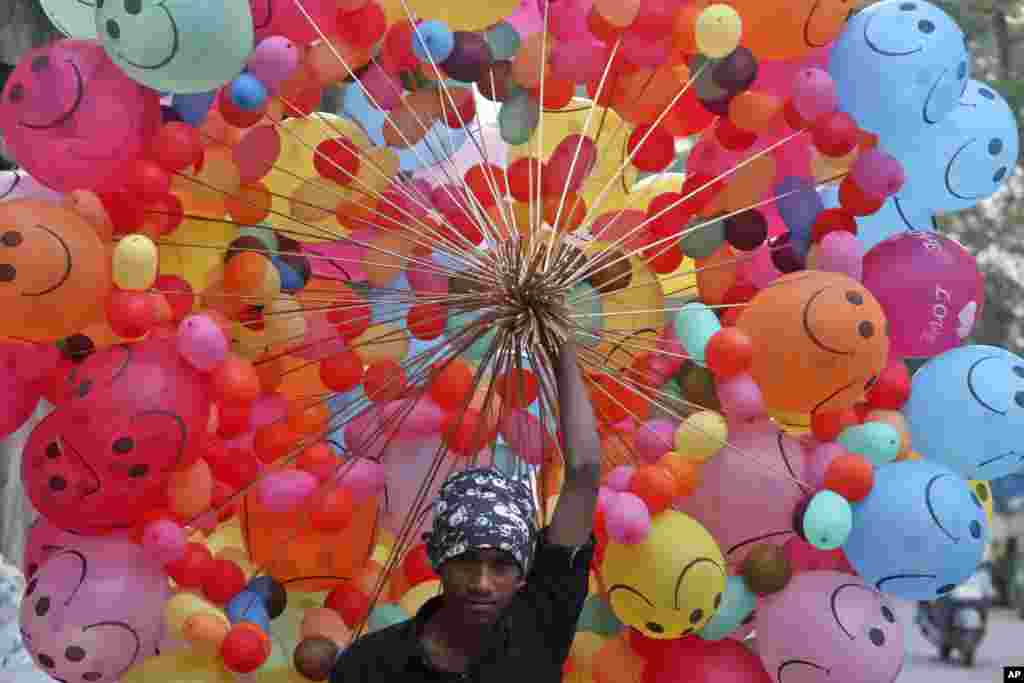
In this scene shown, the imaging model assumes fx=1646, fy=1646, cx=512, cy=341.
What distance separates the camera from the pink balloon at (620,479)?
331cm

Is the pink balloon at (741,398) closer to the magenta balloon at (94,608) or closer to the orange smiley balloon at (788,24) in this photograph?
the orange smiley balloon at (788,24)

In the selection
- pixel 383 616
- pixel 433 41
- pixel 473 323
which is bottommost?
pixel 383 616

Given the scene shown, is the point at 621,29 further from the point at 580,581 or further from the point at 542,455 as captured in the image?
the point at 580,581

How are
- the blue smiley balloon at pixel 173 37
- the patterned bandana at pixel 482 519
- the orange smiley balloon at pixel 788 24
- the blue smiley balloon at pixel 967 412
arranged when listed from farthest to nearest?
the blue smiley balloon at pixel 967 412, the orange smiley balloon at pixel 788 24, the blue smiley balloon at pixel 173 37, the patterned bandana at pixel 482 519

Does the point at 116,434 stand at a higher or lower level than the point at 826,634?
higher

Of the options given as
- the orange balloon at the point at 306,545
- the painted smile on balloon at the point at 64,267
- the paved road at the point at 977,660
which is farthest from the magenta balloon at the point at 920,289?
the paved road at the point at 977,660

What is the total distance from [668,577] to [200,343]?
3.37 ft

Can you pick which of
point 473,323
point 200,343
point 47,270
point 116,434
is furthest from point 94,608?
point 473,323

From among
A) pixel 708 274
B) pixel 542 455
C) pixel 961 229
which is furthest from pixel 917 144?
pixel 961 229

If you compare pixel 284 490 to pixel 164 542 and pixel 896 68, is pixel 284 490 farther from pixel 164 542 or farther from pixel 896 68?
pixel 896 68

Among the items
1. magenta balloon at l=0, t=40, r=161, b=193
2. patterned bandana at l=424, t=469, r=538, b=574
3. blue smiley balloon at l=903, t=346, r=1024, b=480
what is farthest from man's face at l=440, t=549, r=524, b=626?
blue smiley balloon at l=903, t=346, r=1024, b=480

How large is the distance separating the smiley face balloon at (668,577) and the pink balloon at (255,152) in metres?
1.06

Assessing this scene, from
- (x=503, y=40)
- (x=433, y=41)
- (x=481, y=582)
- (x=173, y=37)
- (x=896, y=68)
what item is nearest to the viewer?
(x=481, y=582)

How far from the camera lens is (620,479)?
3.33m
